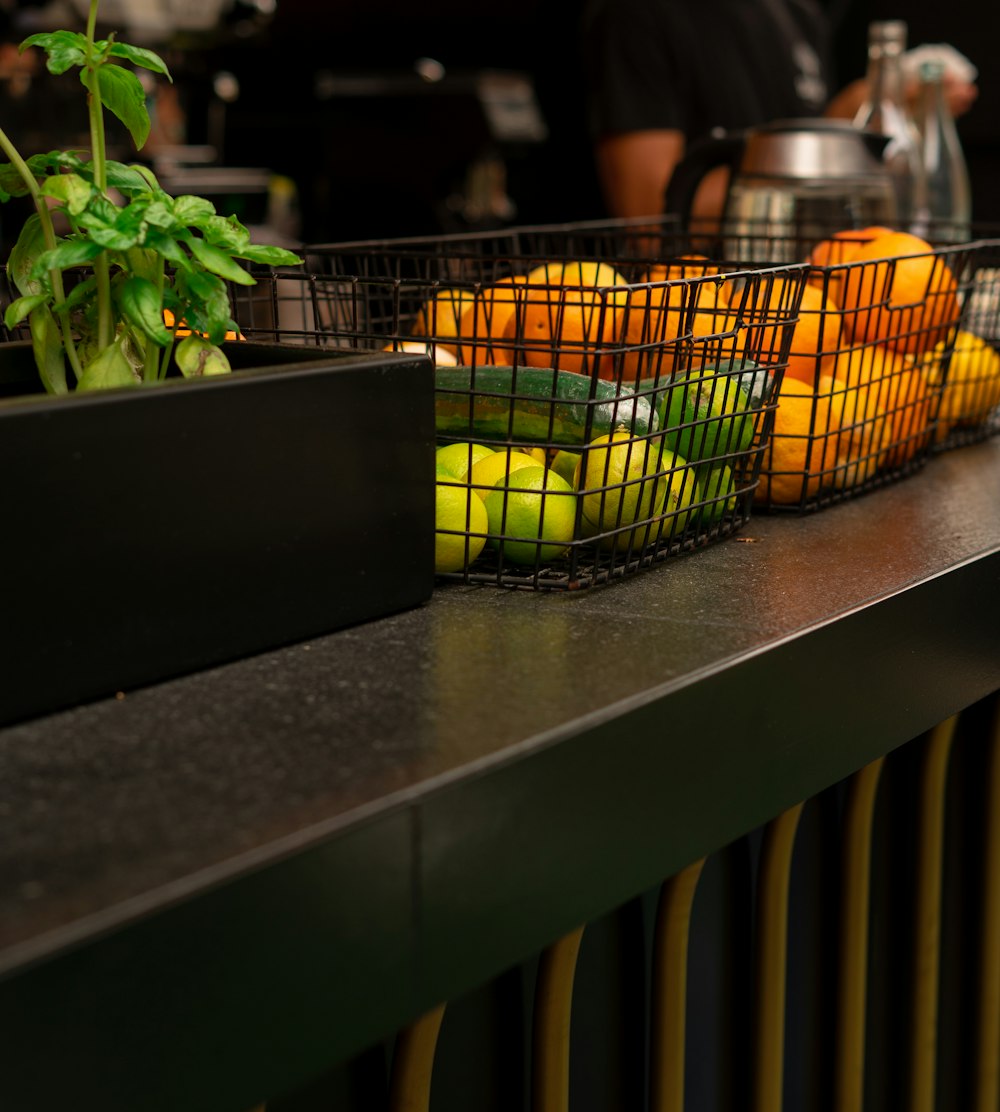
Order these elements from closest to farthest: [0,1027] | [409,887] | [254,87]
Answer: [0,1027] → [409,887] → [254,87]

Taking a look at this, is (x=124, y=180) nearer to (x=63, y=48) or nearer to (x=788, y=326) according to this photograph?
(x=63, y=48)

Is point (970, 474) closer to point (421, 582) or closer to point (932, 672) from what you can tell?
point (932, 672)

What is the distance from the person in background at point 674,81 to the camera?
295 centimetres

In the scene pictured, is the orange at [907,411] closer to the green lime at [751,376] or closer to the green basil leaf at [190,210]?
the green lime at [751,376]

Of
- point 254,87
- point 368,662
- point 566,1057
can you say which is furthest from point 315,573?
point 254,87

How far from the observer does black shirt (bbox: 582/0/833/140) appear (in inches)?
116

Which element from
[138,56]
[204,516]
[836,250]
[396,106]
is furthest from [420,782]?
[396,106]

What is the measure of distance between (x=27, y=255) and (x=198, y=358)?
4.5 inches

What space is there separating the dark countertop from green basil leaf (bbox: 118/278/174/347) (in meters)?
0.16

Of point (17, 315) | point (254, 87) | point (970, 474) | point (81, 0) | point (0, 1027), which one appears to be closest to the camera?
point (0, 1027)

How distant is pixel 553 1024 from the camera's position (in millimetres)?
824

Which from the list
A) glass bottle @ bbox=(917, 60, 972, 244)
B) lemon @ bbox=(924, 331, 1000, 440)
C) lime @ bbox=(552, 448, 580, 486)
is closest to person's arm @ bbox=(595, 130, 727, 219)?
glass bottle @ bbox=(917, 60, 972, 244)

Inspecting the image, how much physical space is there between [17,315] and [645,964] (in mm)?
544

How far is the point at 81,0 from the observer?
10.4 ft
